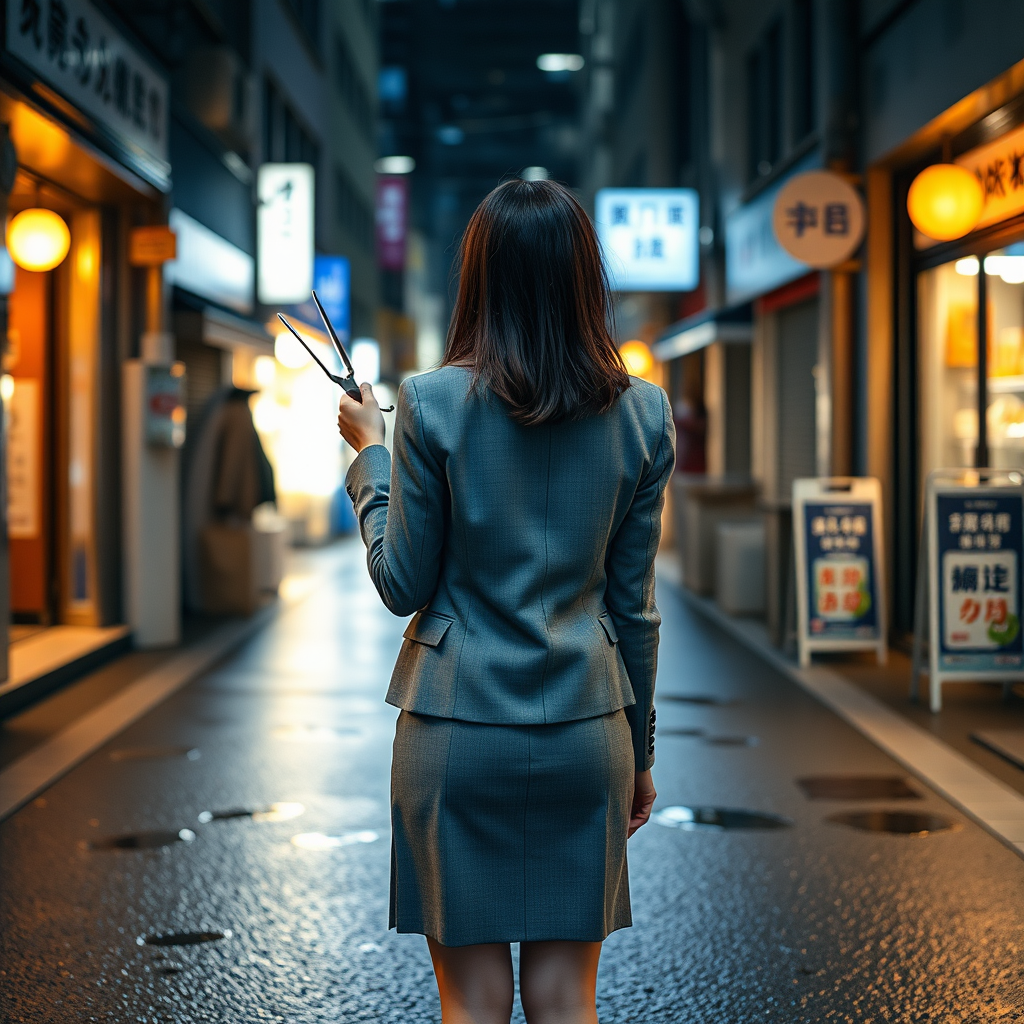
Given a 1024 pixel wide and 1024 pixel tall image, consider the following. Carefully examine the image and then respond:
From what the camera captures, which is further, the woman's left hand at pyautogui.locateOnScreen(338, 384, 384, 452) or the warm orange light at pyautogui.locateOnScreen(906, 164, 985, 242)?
the warm orange light at pyautogui.locateOnScreen(906, 164, 985, 242)

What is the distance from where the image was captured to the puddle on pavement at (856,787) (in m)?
6.04

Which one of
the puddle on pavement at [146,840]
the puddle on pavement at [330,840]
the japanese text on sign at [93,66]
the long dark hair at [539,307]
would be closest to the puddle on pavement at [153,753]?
the puddle on pavement at [146,840]

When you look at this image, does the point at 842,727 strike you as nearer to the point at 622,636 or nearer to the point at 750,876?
the point at 750,876

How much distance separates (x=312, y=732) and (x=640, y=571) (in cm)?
551

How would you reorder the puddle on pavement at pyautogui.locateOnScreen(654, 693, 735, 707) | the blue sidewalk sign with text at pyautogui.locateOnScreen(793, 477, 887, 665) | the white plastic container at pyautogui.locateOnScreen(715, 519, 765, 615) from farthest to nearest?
the white plastic container at pyautogui.locateOnScreen(715, 519, 765, 615), the blue sidewalk sign with text at pyautogui.locateOnScreen(793, 477, 887, 665), the puddle on pavement at pyautogui.locateOnScreen(654, 693, 735, 707)

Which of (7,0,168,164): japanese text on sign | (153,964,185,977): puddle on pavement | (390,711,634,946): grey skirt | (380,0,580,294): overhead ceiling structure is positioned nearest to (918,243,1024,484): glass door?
(7,0,168,164): japanese text on sign

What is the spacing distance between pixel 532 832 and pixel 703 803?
3916mm

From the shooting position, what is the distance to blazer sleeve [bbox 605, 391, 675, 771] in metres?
2.27

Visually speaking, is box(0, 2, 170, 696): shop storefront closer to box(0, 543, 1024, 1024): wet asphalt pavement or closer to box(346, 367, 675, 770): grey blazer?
box(0, 543, 1024, 1024): wet asphalt pavement

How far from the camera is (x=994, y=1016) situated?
11.9ft

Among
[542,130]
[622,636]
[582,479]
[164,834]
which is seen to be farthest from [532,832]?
[542,130]

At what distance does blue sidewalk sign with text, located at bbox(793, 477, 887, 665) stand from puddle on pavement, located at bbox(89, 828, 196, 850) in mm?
5328

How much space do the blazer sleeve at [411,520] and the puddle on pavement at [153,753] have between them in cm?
499

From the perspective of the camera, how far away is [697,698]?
28.2 feet
